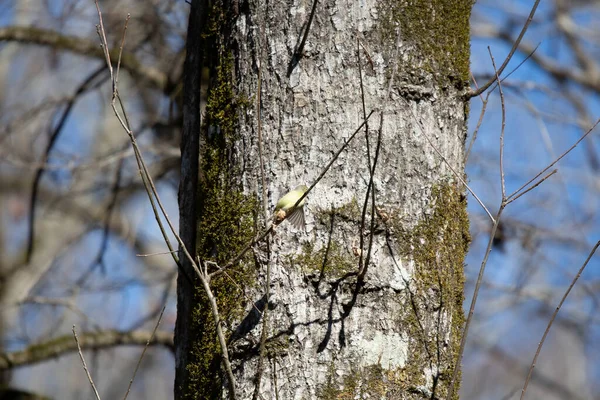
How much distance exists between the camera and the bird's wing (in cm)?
135

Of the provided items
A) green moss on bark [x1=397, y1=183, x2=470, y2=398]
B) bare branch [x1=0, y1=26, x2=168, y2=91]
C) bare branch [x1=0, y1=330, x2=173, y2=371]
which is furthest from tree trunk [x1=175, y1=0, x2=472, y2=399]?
bare branch [x1=0, y1=26, x2=168, y2=91]

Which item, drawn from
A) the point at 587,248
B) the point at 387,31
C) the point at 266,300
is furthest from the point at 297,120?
the point at 587,248

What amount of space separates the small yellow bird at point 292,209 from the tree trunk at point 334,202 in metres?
0.02

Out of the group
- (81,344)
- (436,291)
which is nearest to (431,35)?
(436,291)

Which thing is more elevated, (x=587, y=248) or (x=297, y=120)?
(x=587, y=248)

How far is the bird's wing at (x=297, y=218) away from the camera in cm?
135

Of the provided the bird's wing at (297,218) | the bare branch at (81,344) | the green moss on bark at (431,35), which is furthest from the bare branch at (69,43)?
the bird's wing at (297,218)

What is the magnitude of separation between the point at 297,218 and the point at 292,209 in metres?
0.04

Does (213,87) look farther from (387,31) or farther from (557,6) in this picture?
(557,6)

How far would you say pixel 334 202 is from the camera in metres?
1.38

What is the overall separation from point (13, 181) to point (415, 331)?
365 inches

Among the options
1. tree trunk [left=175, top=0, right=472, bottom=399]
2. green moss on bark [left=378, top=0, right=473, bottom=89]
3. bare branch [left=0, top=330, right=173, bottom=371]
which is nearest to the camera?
tree trunk [left=175, top=0, right=472, bottom=399]

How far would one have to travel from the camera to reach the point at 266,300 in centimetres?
130

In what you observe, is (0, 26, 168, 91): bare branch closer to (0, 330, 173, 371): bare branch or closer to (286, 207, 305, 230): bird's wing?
(0, 330, 173, 371): bare branch
